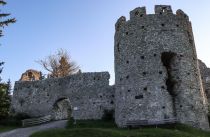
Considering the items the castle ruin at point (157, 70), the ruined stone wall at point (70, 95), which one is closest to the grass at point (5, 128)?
the ruined stone wall at point (70, 95)

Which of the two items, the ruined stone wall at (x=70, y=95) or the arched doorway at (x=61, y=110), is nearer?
the ruined stone wall at (x=70, y=95)

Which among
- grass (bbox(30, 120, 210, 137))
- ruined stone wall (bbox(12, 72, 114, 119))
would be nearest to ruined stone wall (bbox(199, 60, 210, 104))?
ruined stone wall (bbox(12, 72, 114, 119))

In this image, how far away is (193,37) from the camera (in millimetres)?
31891

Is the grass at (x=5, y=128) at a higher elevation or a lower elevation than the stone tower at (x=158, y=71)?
lower

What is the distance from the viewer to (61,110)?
1606 inches

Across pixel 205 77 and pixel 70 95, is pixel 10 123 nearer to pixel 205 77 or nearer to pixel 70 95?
pixel 70 95

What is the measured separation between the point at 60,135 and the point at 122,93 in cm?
754

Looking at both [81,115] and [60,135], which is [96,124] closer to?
[81,115]

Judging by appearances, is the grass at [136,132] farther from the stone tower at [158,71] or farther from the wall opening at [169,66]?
the wall opening at [169,66]

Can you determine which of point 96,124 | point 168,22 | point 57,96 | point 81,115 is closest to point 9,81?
point 57,96

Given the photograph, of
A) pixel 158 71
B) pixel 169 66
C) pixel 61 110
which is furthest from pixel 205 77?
pixel 61 110

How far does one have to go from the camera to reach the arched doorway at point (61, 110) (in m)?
38.7

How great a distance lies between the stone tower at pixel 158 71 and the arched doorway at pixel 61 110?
36.6 feet

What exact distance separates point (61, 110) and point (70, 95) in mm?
4684
